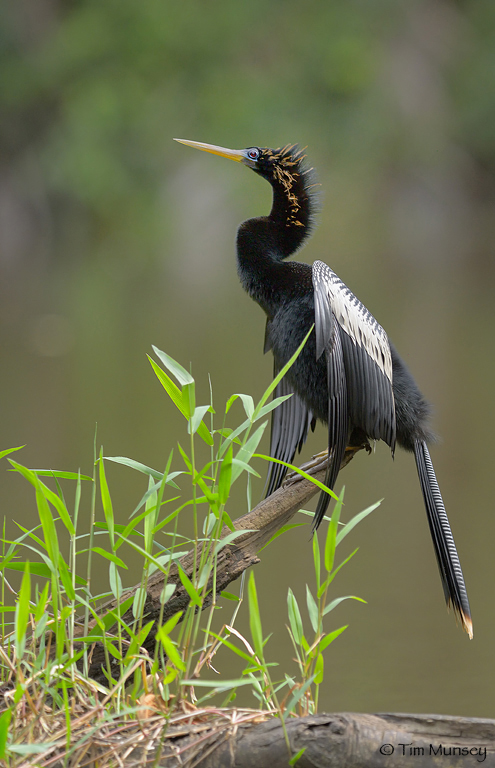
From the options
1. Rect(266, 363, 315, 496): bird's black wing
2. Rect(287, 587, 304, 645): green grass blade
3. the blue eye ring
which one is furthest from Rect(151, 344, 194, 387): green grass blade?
the blue eye ring

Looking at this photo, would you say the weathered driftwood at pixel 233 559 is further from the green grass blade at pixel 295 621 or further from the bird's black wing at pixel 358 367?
the bird's black wing at pixel 358 367

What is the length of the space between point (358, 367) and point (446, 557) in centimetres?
48

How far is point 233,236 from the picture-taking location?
49.3ft

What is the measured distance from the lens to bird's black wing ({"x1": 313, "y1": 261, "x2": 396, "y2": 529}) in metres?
1.96

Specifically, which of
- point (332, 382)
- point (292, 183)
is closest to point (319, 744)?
point (332, 382)

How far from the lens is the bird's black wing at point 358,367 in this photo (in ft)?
6.61

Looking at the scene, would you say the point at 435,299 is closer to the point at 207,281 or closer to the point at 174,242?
the point at 207,281

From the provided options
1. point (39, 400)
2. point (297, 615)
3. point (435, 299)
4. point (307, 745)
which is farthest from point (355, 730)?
point (435, 299)

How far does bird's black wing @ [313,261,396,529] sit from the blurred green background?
0.72 m

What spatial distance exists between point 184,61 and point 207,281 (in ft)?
22.6

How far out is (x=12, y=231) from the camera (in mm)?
14961

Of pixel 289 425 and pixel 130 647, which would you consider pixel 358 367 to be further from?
pixel 130 647

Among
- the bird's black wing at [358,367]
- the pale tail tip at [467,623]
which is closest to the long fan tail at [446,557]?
the pale tail tip at [467,623]

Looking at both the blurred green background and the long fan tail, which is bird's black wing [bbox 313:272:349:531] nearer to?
the long fan tail
